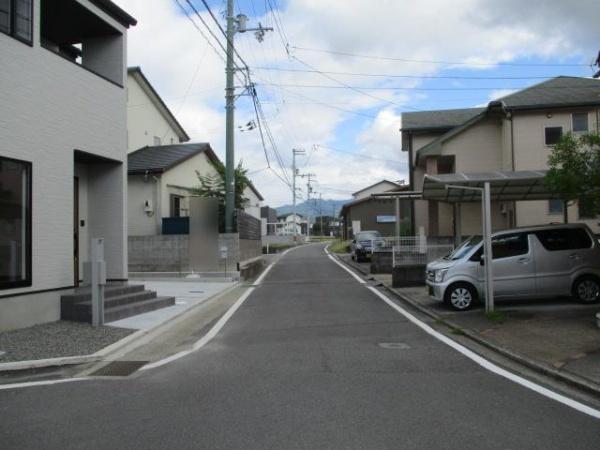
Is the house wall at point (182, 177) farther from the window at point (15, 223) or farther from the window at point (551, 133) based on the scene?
the window at point (551, 133)

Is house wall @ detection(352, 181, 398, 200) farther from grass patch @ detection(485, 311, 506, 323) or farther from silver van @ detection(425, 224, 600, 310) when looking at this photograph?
grass patch @ detection(485, 311, 506, 323)

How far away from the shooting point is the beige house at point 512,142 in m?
23.3

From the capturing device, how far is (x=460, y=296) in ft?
39.3

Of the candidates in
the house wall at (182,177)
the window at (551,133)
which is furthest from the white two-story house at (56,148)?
the window at (551,133)

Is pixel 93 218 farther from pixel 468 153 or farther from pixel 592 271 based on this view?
pixel 468 153

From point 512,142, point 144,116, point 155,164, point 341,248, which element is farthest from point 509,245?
point 341,248

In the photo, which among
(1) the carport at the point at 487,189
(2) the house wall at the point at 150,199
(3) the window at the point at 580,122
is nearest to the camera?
(1) the carport at the point at 487,189

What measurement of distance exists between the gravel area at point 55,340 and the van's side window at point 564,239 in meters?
Answer: 8.64

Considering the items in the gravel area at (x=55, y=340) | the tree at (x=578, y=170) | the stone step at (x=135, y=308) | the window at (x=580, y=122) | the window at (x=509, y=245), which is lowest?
the gravel area at (x=55, y=340)

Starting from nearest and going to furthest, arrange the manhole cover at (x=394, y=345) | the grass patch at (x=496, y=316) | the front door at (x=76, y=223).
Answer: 1. the manhole cover at (x=394, y=345)
2. the grass patch at (x=496, y=316)
3. the front door at (x=76, y=223)

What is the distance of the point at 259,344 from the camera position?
8750mm

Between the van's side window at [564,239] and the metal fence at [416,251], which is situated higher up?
the van's side window at [564,239]

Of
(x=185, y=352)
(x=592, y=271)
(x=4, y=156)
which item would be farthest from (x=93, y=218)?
(x=592, y=271)

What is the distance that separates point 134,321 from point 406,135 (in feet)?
79.7
